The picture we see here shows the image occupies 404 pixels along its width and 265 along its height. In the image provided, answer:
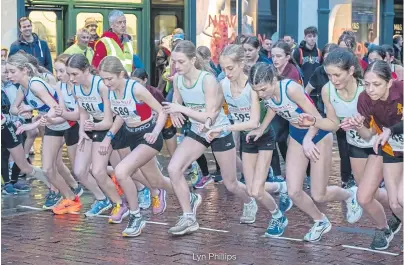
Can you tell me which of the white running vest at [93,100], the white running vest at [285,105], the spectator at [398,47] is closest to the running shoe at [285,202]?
the white running vest at [285,105]

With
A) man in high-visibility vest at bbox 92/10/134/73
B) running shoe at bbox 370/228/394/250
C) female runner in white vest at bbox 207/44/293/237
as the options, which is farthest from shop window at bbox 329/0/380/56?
running shoe at bbox 370/228/394/250

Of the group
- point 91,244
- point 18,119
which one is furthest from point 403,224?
point 18,119

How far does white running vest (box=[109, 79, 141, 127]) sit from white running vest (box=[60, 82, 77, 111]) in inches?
Result: 42.8

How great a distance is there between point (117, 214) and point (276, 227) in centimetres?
179

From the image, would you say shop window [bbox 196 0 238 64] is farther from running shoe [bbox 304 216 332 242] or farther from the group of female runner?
running shoe [bbox 304 216 332 242]

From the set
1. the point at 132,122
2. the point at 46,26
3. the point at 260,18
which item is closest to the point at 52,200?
the point at 132,122

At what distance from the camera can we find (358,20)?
21734 millimetres

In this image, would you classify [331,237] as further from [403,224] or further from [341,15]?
[341,15]

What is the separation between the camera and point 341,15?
69.0ft

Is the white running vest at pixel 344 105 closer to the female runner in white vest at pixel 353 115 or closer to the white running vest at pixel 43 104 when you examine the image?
the female runner in white vest at pixel 353 115

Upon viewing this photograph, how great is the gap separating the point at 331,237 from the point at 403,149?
5.10 ft

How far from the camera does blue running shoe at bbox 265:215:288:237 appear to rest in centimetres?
828

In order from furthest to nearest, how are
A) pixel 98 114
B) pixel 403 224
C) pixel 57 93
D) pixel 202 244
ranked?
pixel 57 93
pixel 98 114
pixel 202 244
pixel 403 224

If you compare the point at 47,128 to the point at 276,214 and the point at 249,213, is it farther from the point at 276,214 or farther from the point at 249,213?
the point at 276,214
